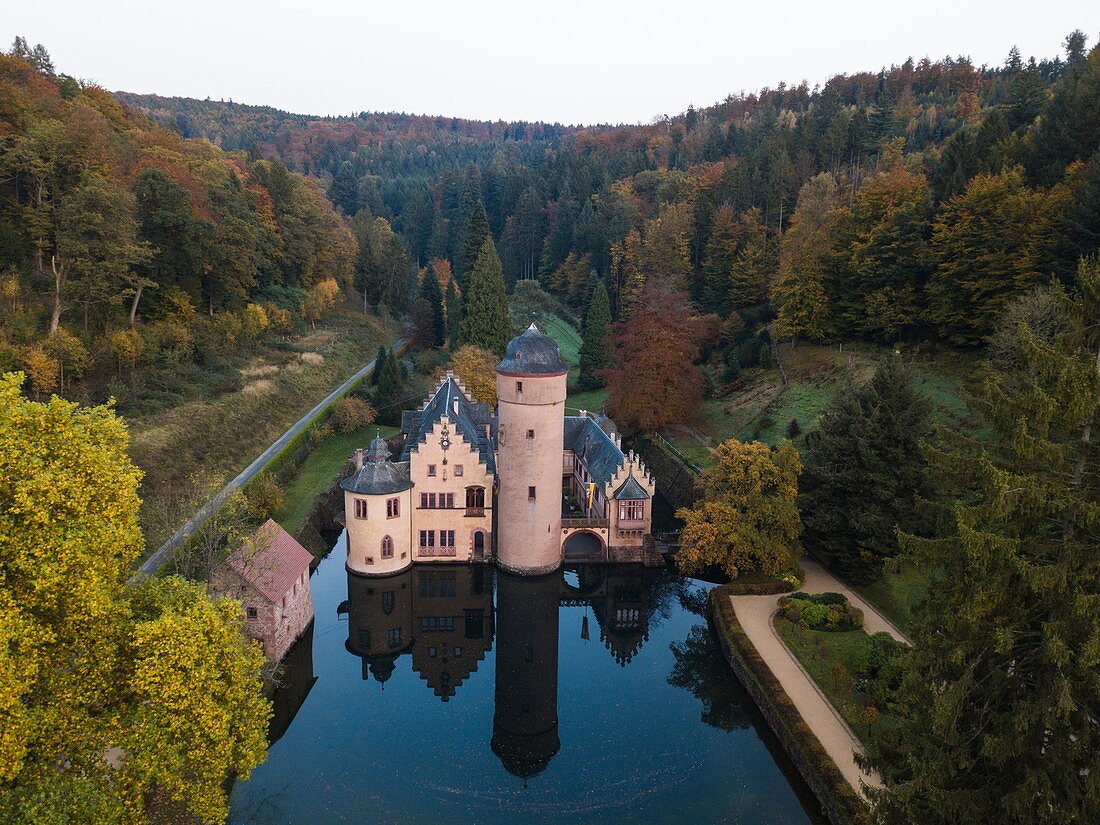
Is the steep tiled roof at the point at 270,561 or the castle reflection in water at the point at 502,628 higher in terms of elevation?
the steep tiled roof at the point at 270,561

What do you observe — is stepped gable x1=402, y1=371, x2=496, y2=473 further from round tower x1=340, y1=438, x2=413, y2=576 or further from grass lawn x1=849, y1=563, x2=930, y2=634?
grass lawn x1=849, y1=563, x2=930, y2=634

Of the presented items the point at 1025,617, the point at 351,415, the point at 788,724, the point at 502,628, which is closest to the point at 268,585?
the point at 502,628

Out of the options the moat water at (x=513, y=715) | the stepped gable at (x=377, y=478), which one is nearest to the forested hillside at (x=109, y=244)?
the stepped gable at (x=377, y=478)

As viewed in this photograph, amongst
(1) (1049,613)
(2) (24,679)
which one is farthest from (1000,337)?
(2) (24,679)

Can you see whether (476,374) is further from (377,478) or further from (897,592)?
(897,592)

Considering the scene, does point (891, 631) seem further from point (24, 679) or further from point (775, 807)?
point (24, 679)

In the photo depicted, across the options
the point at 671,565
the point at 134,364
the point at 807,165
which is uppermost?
the point at 807,165

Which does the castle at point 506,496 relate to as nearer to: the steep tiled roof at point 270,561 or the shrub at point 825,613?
the steep tiled roof at point 270,561
